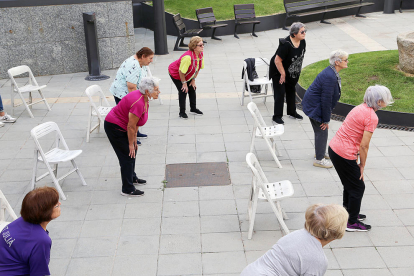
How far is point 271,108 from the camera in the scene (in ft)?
29.6

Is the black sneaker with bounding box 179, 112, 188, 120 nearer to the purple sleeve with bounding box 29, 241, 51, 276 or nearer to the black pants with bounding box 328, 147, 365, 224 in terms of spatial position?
the black pants with bounding box 328, 147, 365, 224

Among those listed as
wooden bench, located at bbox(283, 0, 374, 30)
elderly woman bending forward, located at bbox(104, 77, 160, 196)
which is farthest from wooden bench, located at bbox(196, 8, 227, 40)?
elderly woman bending forward, located at bbox(104, 77, 160, 196)

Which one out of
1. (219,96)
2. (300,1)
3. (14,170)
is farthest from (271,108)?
(300,1)

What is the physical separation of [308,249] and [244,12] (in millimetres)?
12653

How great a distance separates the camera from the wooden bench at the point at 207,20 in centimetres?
1420

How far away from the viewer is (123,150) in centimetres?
575

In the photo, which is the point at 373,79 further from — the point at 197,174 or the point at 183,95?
the point at 197,174

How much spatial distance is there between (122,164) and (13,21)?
676cm

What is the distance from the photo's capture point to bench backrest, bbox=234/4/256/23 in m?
14.7

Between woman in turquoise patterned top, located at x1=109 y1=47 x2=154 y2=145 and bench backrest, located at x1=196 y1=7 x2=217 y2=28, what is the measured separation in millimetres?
7408

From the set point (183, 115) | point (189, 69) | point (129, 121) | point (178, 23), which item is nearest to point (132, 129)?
point (129, 121)

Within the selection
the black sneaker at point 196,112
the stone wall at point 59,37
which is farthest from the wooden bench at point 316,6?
the black sneaker at point 196,112

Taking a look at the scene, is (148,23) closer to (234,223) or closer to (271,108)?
(271,108)

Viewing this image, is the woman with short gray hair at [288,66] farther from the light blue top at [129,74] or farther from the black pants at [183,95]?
the light blue top at [129,74]
